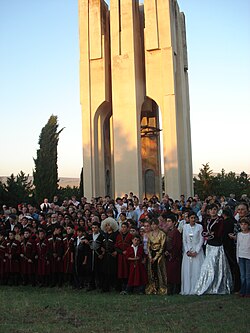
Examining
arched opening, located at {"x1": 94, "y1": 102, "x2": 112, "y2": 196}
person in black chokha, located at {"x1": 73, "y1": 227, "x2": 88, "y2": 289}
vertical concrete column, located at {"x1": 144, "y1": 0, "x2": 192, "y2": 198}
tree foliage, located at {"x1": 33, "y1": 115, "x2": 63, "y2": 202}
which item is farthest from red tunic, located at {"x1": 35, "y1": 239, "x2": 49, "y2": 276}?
tree foliage, located at {"x1": 33, "y1": 115, "x2": 63, "y2": 202}

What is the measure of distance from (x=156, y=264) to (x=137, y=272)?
0.48m

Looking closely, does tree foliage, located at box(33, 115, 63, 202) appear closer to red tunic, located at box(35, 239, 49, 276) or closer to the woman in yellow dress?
red tunic, located at box(35, 239, 49, 276)

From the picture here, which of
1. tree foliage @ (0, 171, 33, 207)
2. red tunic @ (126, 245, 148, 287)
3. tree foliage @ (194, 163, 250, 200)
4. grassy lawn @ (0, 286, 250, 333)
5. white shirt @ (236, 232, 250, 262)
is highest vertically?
tree foliage @ (194, 163, 250, 200)

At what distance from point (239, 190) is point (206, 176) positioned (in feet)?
15.5

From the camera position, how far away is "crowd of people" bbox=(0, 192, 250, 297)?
9.82 meters

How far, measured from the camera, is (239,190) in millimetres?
47594

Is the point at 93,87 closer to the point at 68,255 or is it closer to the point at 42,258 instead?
the point at 42,258

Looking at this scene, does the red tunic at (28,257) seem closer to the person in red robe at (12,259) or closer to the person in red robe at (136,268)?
the person in red robe at (12,259)

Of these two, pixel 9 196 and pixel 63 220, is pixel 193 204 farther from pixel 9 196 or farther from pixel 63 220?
pixel 9 196

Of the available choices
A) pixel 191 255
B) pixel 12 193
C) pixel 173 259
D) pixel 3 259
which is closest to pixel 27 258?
pixel 3 259

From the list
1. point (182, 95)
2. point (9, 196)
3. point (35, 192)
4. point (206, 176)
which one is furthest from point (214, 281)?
point (206, 176)

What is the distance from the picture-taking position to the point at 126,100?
2397 centimetres

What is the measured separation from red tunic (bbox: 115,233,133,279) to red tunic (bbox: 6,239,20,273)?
10.7 ft

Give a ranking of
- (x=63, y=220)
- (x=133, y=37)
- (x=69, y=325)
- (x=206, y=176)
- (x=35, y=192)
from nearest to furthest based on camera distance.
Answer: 1. (x=69, y=325)
2. (x=63, y=220)
3. (x=133, y=37)
4. (x=35, y=192)
5. (x=206, y=176)
